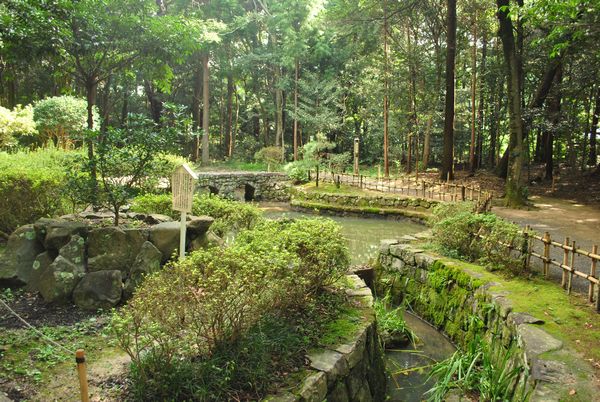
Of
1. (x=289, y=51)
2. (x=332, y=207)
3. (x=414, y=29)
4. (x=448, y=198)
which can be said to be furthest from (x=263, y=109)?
(x=448, y=198)

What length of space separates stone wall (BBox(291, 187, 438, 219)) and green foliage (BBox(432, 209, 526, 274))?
7129 mm

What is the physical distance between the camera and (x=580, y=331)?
439cm

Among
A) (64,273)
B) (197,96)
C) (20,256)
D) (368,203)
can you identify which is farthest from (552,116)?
(197,96)

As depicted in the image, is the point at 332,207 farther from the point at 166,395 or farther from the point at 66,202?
the point at 166,395

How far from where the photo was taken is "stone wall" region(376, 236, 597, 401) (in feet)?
11.8

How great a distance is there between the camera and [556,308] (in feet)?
16.3

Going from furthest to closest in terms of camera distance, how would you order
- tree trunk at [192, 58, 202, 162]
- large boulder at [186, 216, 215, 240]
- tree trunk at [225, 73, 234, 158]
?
tree trunk at [192, 58, 202, 162], tree trunk at [225, 73, 234, 158], large boulder at [186, 216, 215, 240]

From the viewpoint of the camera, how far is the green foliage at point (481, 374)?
4.12 m

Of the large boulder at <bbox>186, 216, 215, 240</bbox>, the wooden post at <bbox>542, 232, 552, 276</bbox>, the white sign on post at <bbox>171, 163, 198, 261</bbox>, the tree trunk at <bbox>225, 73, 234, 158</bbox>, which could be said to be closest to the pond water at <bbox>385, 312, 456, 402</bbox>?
the wooden post at <bbox>542, 232, 552, 276</bbox>

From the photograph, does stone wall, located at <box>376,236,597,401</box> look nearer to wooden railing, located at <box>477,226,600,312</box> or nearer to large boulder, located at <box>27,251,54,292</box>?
wooden railing, located at <box>477,226,600,312</box>

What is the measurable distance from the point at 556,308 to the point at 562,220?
7658mm

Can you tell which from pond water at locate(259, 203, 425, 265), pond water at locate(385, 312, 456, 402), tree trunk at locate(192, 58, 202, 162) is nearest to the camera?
pond water at locate(385, 312, 456, 402)

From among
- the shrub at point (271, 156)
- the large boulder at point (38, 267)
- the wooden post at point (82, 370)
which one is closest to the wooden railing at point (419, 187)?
the shrub at point (271, 156)

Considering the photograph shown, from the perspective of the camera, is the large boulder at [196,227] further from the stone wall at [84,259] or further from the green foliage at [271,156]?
the green foliage at [271,156]
